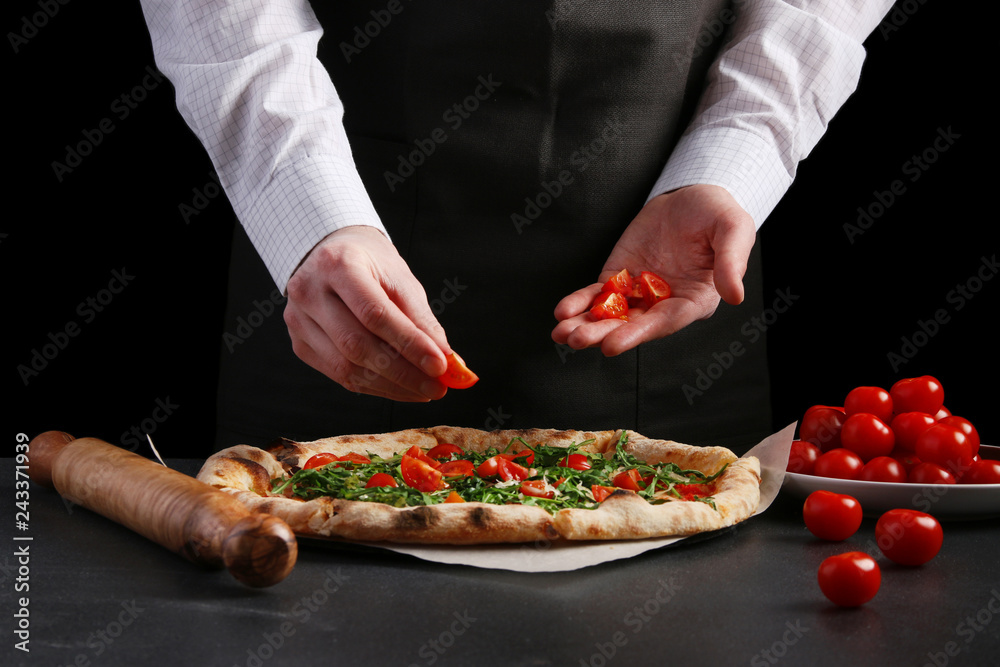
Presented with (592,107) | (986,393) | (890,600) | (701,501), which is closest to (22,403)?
(592,107)

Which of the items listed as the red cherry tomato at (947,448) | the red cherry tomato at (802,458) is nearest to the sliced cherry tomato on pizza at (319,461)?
the red cherry tomato at (802,458)

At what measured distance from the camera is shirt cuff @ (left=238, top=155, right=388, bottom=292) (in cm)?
193

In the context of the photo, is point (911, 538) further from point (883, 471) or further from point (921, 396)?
point (921, 396)

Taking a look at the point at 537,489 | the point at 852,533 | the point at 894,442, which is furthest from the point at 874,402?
the point at 537,489

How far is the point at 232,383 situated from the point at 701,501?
1442 millimetres

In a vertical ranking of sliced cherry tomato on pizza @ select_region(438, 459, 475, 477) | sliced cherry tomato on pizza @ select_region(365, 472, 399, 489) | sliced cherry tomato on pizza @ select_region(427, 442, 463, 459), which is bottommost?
sliced cherry tomato on pizza @ select_region(427, 442, 463, 459)

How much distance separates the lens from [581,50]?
2.30 metres

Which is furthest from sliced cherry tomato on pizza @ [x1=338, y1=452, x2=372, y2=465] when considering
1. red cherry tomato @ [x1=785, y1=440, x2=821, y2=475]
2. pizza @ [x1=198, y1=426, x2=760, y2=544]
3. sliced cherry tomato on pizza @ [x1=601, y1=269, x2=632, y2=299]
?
red cherry tomato @ [x1=785, y1=440, x2=821, y2=475]

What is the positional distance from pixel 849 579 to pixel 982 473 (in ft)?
2.00

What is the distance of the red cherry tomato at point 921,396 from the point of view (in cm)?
191

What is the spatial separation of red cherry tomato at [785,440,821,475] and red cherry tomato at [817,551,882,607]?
0.57 meters

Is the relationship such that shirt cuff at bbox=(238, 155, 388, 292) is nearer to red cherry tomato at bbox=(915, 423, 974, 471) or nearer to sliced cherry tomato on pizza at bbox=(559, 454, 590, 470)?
sliced cherry tomato on pizza at bbox=(559, 454, 590, 470)

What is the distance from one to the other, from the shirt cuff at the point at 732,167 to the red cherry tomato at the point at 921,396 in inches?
23.4

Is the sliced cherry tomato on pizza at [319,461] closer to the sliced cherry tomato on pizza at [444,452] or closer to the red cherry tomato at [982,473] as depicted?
the sliced cherry tomato on pizza at [444,452]
